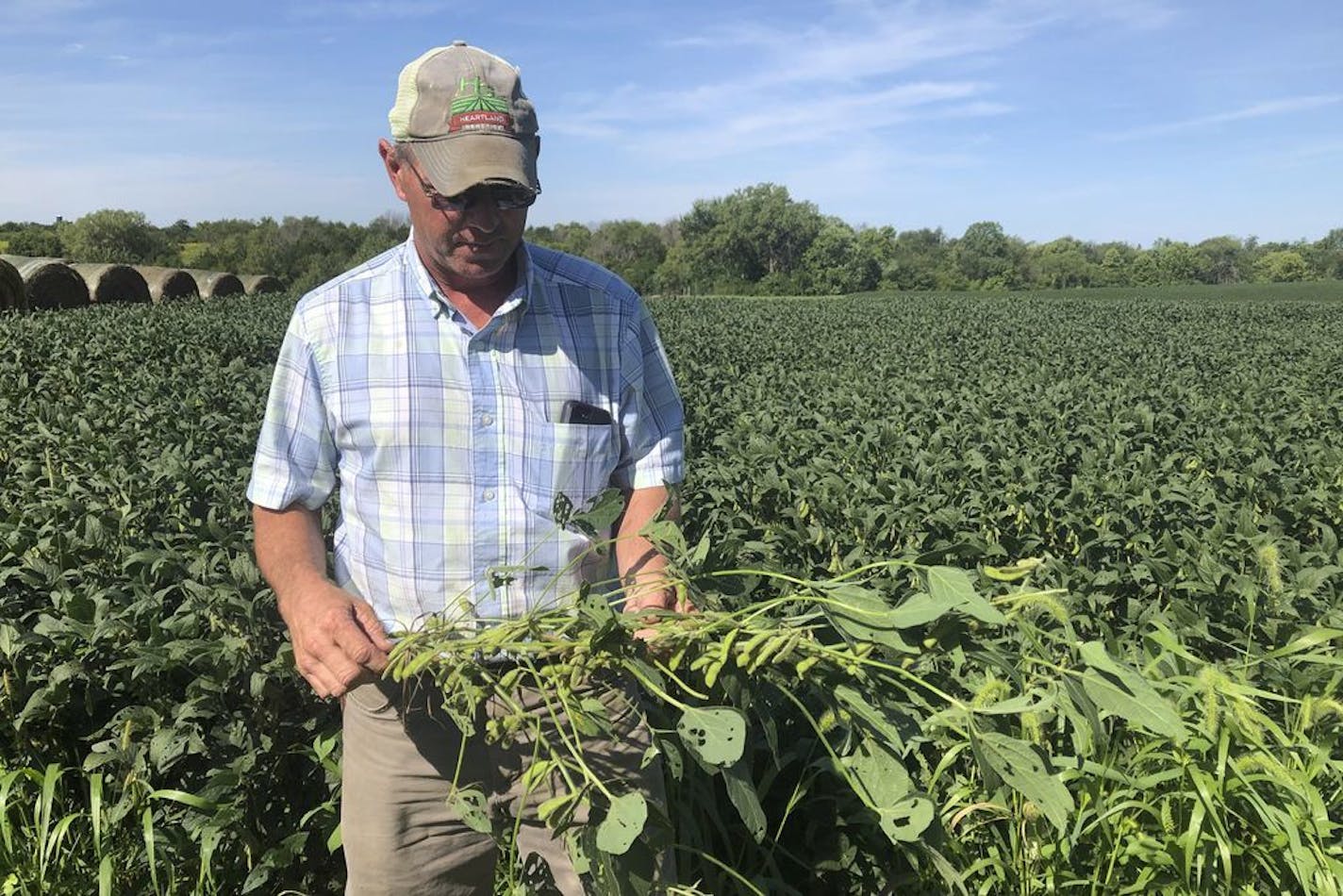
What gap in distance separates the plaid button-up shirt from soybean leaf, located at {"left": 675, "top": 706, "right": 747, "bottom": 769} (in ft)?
2.40

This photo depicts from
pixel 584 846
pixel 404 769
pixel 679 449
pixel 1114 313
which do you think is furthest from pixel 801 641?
pixel 1114 313

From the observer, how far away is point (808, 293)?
85.2 m

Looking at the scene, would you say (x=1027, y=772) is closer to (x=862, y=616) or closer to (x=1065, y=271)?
(x=862, y=616)

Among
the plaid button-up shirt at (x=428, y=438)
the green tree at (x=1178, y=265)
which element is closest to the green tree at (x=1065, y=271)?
the green tree at (x=1178, y=265)

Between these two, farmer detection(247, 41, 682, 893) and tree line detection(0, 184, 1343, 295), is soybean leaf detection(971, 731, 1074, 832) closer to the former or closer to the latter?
farmer detection(247, 41, 682, 893)

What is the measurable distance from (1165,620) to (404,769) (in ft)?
9.09

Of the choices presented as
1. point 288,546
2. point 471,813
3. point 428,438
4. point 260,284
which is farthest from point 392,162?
point 260,284

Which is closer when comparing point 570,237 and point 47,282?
point 47,282

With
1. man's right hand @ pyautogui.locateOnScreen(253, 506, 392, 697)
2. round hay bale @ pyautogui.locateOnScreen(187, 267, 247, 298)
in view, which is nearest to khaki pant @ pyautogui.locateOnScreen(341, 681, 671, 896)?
man's right hand @ pyautogui.locateOnScreen(253, 506, 392, 697)

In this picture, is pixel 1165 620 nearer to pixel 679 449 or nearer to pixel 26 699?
pixel 679 449

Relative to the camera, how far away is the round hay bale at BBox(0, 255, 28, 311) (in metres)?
23.3

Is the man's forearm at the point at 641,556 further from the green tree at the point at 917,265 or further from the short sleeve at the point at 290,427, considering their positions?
the green tree at the point at 917,265

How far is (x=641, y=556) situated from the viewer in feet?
6.47

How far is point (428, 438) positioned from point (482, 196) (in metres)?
0.54
